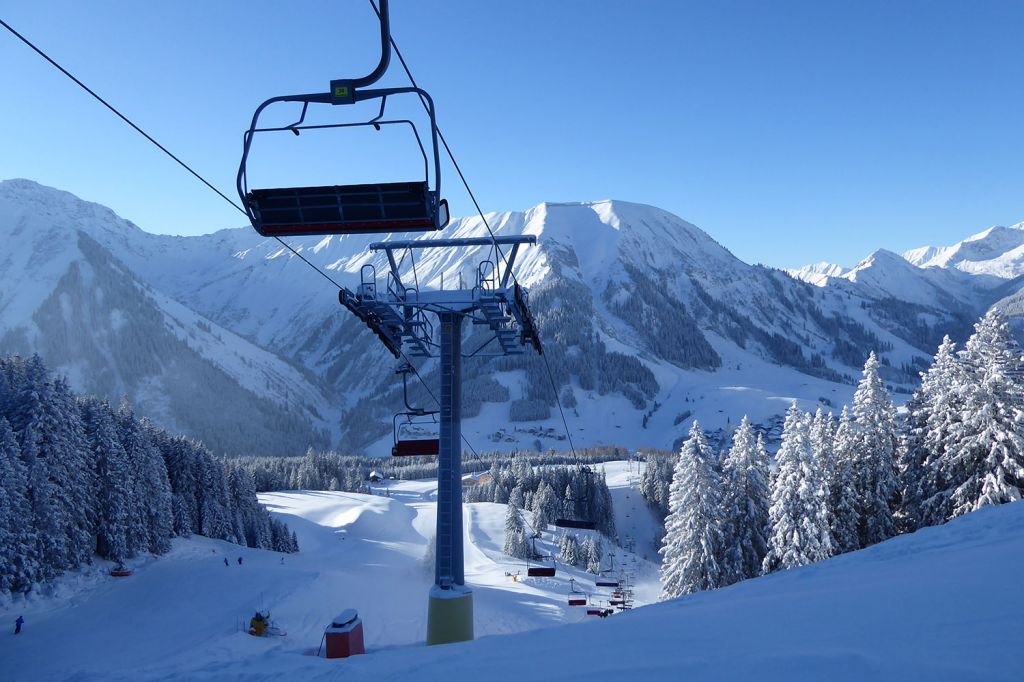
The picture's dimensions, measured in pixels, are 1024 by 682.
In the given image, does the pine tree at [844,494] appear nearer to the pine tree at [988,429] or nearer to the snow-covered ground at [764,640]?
the pine tree at [988,429]

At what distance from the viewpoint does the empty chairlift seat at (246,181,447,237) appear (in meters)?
8.21

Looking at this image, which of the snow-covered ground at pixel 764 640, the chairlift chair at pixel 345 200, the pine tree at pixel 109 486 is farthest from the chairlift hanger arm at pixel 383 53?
the pine tree at pixel 109 486

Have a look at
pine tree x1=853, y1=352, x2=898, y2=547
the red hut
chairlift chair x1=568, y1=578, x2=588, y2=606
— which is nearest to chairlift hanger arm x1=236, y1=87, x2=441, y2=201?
the red hut

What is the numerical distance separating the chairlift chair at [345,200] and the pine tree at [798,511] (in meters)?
24.7

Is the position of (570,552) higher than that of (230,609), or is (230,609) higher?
(230,609)

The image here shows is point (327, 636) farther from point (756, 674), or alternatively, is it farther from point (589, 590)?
point (589, 590)

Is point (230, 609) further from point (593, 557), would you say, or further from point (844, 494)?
point (593, 557)

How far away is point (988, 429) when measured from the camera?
2442 centimetres

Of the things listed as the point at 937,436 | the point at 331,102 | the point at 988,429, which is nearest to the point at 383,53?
the point at 331,102

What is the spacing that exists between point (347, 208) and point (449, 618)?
9.85 m

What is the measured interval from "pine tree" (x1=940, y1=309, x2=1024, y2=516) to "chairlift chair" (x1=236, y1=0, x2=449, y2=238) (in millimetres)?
24786

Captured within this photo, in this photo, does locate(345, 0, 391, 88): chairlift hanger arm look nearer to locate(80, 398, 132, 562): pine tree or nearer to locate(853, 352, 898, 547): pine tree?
locate(853, 352, 898, 547): pine tree

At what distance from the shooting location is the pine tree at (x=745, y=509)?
105 ft

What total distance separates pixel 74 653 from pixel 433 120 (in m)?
28.1
